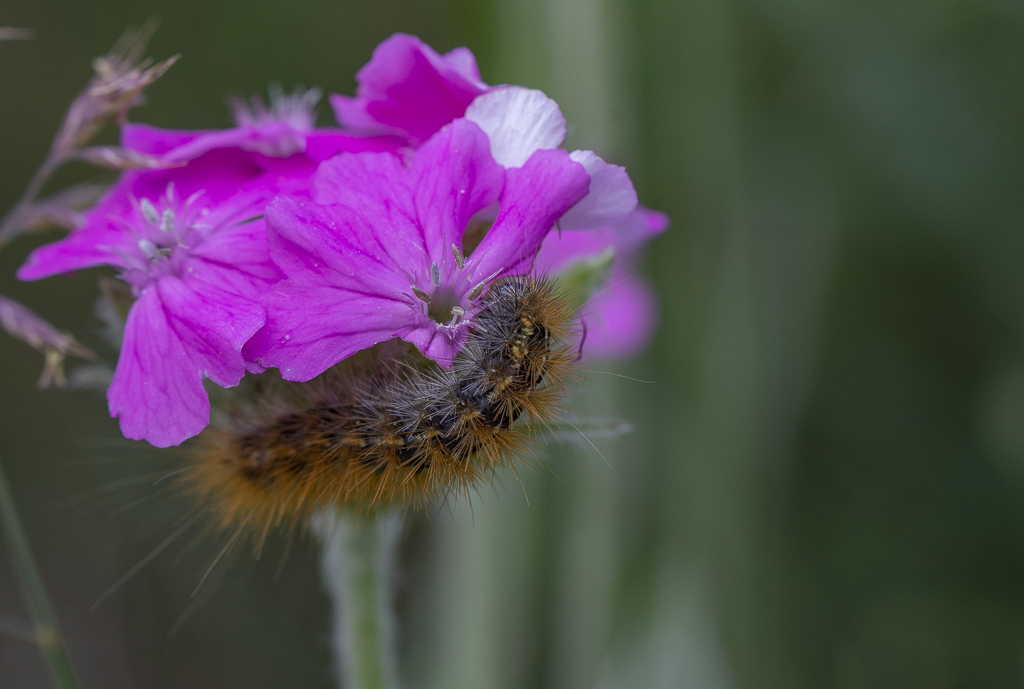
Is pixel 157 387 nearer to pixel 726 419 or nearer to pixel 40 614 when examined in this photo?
pixel 40 614

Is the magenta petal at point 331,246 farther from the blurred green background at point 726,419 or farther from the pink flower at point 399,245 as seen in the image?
the blurred green background at point 726,419

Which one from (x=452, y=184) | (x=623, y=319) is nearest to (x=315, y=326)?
(x=452, y=184)

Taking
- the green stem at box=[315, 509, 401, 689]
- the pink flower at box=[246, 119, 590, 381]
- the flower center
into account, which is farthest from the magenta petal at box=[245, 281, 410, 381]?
the green stem at box=[315, 509, 401, 689]

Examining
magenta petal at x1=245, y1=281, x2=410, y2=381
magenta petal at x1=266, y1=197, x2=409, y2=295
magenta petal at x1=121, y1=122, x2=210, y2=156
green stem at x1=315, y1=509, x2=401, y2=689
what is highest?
magenta petal at x1=121, y1=122, x2=210, y2=156

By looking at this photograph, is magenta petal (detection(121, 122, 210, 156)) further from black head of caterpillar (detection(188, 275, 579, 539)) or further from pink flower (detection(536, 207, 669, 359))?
pink flower (detection(536, 207, 669, 359))

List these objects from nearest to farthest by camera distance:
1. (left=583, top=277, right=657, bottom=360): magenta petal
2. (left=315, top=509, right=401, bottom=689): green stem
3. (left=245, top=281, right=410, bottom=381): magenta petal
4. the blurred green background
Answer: (left=245, top=281, right=410, bottom=381): magenta petal < (left=315, top=509, right=401, bottom=689): green stem < (left=583, top=277, right=657, bottom=360): magenta petal < the blurred green background

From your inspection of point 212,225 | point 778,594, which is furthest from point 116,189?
point 778,594

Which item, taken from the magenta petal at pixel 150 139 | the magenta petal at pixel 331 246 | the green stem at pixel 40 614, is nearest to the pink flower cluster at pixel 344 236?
the magenta petal at pixel 331 246
